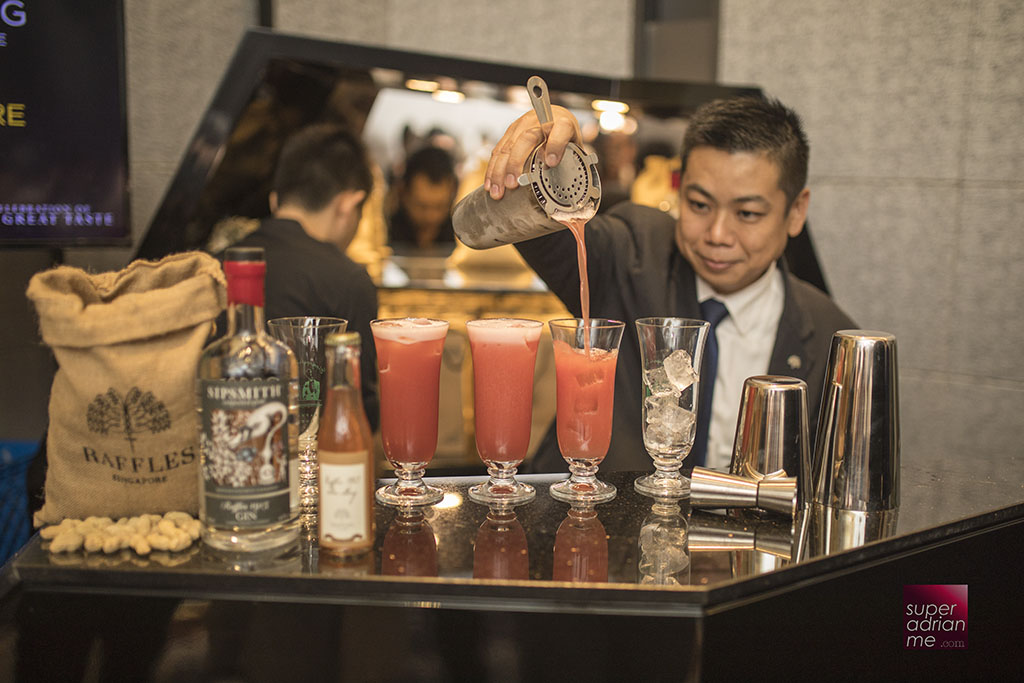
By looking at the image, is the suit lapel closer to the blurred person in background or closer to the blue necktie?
the blue necktie

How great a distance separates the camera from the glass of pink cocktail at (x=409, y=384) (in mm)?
1376

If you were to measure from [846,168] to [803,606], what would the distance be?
3.19 metres

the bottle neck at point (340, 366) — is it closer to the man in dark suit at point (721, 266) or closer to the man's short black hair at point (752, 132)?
the man in dark suit at point (721, 266)

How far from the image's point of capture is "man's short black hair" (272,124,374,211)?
311cm

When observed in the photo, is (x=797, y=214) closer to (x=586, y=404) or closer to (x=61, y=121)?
(x=586, y=404)

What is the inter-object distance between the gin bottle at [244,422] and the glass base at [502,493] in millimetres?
377

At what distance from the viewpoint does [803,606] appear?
124 cm

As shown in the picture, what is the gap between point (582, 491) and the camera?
4.93 ft

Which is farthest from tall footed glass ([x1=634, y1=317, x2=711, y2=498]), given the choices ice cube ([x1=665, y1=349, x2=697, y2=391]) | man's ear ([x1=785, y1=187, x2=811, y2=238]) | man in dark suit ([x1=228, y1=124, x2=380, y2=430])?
man in dark suit ([x1=228, y1=124, x2=380, y2=430])

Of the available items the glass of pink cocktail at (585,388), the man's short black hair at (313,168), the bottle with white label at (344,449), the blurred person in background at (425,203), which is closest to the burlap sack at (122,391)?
the bottle with white label at (344,449)

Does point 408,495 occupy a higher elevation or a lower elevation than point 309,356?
lower

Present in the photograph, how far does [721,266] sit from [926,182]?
2.04m

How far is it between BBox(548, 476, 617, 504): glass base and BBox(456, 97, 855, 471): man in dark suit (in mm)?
559

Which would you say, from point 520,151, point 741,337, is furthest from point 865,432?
point 741,337
